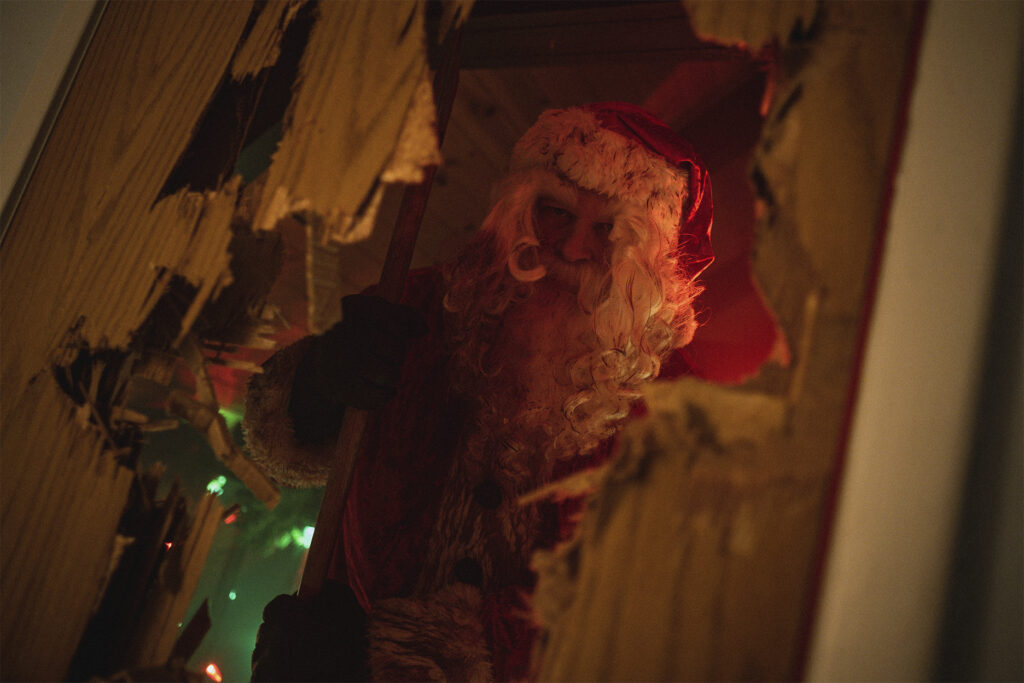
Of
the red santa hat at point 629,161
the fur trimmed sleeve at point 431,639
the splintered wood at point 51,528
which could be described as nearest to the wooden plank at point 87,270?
the splintered wood at point 51,528

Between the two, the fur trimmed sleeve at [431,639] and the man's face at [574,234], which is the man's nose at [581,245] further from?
the fur trimmed sleeve at [431,639]

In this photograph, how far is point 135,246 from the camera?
58cm

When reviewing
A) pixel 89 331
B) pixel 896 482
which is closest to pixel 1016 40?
pixel 896 482

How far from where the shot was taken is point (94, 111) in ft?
2.28

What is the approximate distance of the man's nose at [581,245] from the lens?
142cm

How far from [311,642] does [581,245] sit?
1.06m

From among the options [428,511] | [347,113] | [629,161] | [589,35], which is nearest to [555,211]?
[629,161]

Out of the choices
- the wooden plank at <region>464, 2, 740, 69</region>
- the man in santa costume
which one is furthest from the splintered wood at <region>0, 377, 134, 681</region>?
the wooden plank at <region>464, 2, 740, 69</region>

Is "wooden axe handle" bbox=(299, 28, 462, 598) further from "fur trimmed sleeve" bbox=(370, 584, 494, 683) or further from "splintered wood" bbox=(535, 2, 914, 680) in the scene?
"splintered wood" bbox=(535, 2, 914, 680)

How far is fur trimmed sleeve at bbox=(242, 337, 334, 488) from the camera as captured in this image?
132cm

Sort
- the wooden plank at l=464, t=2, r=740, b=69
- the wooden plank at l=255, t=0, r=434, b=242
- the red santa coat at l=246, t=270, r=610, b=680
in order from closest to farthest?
the wooden plank at l=255, t=0, r=434, b=242 < the wooden plank at l=464, t=2, r=740, b=69 < the red santa coat at l=246, t=270, r=610, b=680

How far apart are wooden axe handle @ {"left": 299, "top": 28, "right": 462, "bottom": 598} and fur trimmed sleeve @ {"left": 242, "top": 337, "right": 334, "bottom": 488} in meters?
0.38

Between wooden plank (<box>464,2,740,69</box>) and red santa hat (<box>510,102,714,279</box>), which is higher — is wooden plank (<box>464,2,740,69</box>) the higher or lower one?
the lower one

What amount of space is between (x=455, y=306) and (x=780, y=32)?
1091mm
